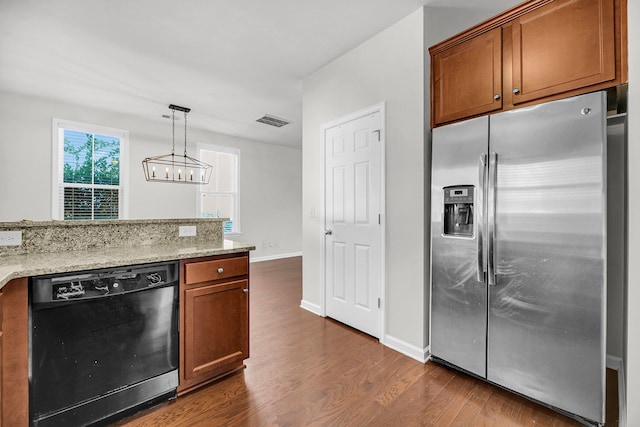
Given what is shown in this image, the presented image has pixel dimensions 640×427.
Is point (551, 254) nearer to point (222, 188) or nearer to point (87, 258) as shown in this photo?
point (87, 258)

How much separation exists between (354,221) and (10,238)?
2513mm

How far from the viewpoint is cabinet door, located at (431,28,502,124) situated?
1.97m

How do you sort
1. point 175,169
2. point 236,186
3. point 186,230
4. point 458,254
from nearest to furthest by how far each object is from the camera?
point 458,254 < point 186,230 < point 175,169 < point 236,186

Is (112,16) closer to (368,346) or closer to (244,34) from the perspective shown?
(244,34)

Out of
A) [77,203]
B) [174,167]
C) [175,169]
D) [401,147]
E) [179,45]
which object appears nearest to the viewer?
[401,147]

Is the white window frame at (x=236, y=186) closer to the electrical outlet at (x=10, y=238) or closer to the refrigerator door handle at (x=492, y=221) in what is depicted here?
the electrical outlet at (x=10, y=238)

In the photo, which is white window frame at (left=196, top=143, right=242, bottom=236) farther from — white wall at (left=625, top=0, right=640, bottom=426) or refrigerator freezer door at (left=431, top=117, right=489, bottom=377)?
white wall at (left=625, top=0, right=640, bottom=426)

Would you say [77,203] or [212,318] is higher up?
[77,203]

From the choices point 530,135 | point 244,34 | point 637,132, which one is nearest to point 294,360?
point 530,135

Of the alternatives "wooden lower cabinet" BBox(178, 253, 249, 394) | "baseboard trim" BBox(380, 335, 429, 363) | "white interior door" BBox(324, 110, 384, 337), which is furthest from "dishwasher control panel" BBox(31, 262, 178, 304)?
"baseboard trim" BBox(380, 335, 429, 363)

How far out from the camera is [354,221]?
2.95m

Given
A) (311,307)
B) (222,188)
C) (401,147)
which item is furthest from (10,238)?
(222,188)

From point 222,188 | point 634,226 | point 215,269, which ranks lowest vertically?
point 215,269

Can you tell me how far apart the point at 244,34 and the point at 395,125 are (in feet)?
5.50
